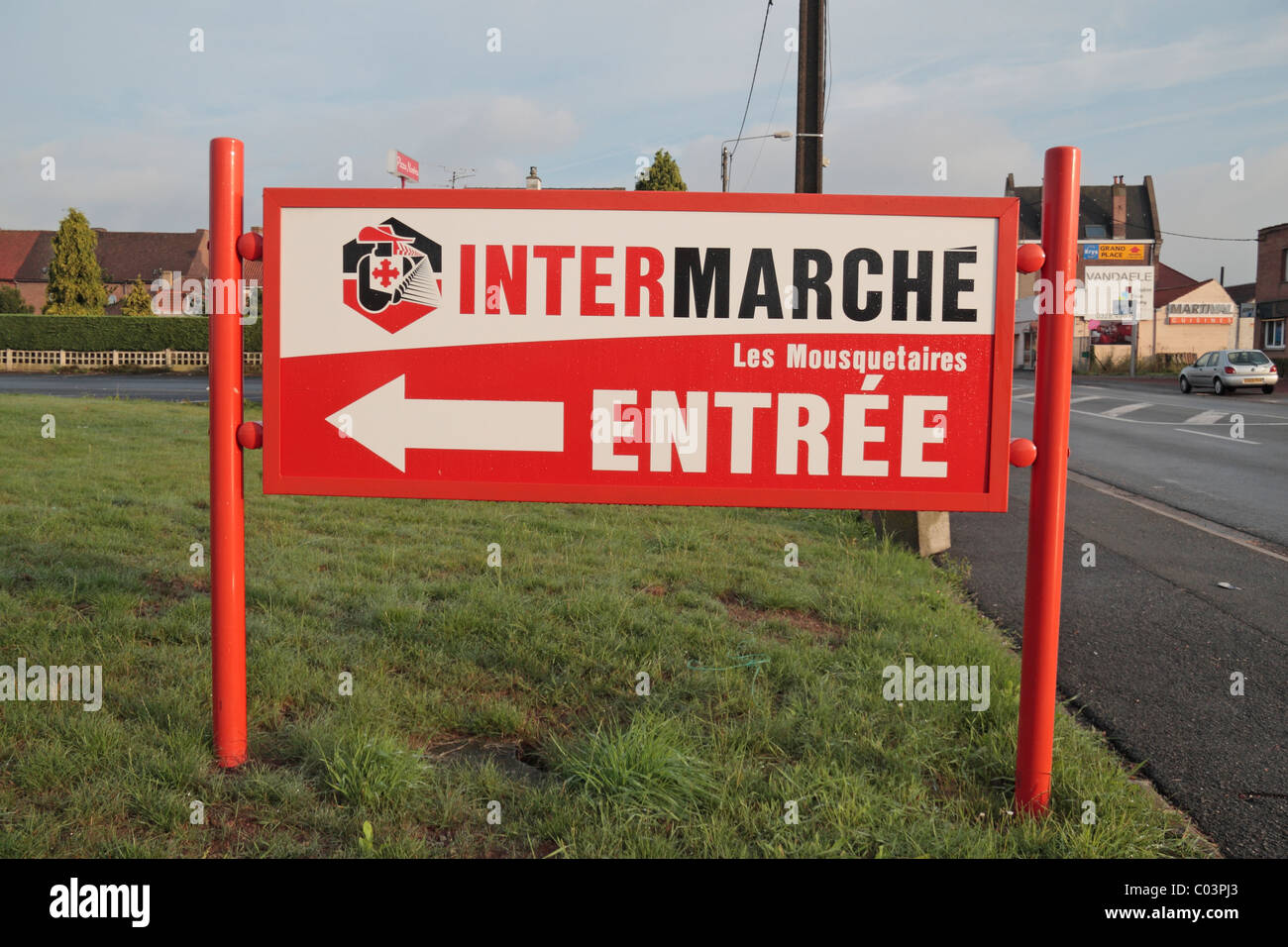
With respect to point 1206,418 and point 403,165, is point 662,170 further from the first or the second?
point 1206,418

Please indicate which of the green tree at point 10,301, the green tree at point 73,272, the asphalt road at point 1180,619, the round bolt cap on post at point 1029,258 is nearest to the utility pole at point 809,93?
the asphalt road at point 1180,619

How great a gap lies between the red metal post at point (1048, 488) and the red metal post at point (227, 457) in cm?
234

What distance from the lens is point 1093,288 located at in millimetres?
49594

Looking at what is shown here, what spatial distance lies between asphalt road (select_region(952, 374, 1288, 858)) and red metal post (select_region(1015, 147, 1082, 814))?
51 centimetres

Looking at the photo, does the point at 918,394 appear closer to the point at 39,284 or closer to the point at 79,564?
the point at 79,564

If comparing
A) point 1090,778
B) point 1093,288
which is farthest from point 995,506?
point 1093,288

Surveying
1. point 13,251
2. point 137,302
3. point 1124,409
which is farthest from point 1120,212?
point 13,251

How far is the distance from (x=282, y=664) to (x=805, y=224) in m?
2.44

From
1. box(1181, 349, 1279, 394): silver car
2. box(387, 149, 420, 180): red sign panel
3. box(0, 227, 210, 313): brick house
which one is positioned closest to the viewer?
box(387, 149, 420, 180): red sign panel

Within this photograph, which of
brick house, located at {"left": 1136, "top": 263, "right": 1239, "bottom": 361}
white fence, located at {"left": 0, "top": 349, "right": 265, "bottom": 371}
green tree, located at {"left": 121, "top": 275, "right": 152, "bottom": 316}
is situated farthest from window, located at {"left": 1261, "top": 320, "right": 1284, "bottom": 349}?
green tree, located at {"left": 121, "top": 275, "right": 152, "bottom": 316}

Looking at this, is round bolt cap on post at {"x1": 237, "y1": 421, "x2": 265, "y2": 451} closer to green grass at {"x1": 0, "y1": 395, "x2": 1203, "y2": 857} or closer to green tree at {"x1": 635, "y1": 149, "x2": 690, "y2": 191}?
green grass at {"x1": 0, "y1": 395, "x2": 1203, "y2": 857}

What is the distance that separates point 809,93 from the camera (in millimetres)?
9992

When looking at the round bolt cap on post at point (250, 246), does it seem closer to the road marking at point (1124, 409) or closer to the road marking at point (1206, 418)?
the road marking at point (1206, 418)

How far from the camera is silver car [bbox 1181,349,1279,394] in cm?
2694
